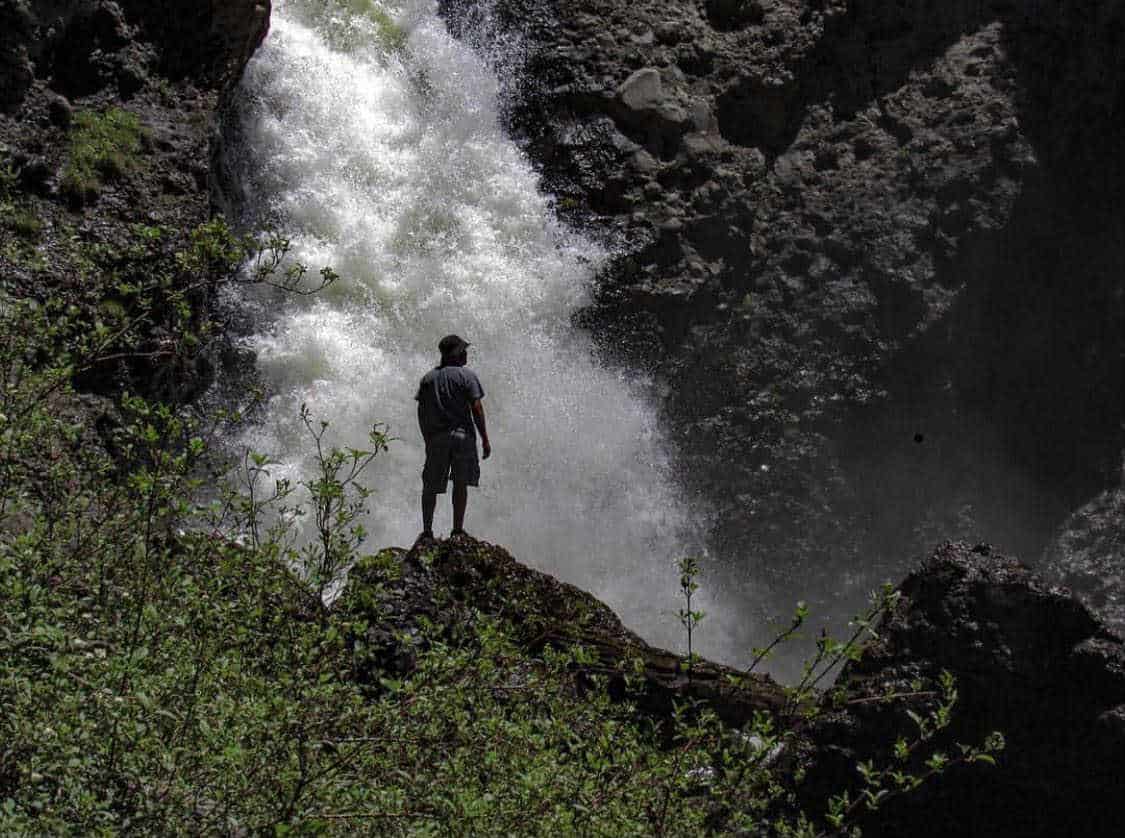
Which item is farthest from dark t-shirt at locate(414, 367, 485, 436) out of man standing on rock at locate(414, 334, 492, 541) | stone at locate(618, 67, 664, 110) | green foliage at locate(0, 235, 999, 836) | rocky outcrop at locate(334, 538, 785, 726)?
stone at locate(618, 67, 664, 110)

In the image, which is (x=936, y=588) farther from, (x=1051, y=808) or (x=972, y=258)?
(x=972, y=258)

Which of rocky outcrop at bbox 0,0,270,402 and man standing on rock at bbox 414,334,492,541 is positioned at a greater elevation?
rocky outcrop at bbox 0,0,270,402

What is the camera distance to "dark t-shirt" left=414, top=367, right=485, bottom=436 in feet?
23.6

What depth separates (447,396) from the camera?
7.22 meters

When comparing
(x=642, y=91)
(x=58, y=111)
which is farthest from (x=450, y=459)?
(x=642, y=91)

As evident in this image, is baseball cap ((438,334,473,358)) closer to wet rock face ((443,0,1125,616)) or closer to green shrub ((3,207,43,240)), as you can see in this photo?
green shrub ((3,207,43,240))

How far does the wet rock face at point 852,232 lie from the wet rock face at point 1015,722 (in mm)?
6308

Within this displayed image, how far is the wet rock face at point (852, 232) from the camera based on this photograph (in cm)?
1270

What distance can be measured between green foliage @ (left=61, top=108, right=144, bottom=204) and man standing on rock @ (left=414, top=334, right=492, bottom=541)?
3.39 m

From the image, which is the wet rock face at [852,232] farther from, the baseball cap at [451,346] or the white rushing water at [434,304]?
the baseball cap at [451,346]

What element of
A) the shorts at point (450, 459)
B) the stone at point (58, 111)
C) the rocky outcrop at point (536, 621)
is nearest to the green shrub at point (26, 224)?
the stone at point (58, 111)

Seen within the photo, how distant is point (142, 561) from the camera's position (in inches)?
150

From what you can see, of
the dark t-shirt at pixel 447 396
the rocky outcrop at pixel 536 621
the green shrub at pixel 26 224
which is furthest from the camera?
the green shrub at pixel 26 224

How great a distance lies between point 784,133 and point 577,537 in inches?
217
